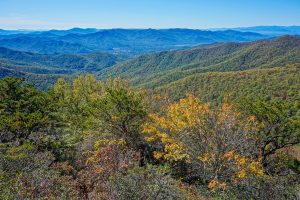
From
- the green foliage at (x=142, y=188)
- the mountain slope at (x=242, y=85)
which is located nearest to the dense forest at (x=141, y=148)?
the green foliage at (x=142, y=188)

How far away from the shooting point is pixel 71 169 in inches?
801

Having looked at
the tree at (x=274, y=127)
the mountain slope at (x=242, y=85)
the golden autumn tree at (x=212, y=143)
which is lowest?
the mountain slope at (x=242, y=85)

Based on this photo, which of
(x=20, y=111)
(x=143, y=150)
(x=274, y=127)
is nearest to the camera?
(x=143, y=150)

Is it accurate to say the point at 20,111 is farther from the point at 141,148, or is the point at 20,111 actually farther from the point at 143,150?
the point at 143,150

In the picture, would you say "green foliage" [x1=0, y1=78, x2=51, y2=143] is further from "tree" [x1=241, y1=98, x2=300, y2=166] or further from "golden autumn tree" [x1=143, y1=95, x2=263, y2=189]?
"tree" [x1=241, y1=98, x2=300, y2=166]

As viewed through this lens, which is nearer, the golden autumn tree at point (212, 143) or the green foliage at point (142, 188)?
the green foliage at point (142, 188)

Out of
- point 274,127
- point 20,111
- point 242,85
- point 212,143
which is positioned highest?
point 212,143

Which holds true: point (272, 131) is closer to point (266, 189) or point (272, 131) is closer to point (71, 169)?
point (266, 189)

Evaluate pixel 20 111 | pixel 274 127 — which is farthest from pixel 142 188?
pixel 20 111

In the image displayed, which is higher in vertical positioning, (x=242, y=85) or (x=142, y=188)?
(x=142, y=188)

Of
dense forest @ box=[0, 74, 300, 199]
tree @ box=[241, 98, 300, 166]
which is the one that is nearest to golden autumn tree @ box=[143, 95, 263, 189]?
dense forest @ box=[0, 74, 300, 199]

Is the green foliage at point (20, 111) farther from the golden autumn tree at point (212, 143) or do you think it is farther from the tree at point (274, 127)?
the tree at point (274, 127)

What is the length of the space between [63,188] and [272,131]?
1022 inches

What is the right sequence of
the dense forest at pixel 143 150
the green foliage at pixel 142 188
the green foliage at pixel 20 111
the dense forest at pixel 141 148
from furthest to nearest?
1. the green foliage at pixel 20 111
2. the dense forest at pixel 141 148
3. the dense forest at pixel 143 150
4. the green foliage at pixel 142 188
